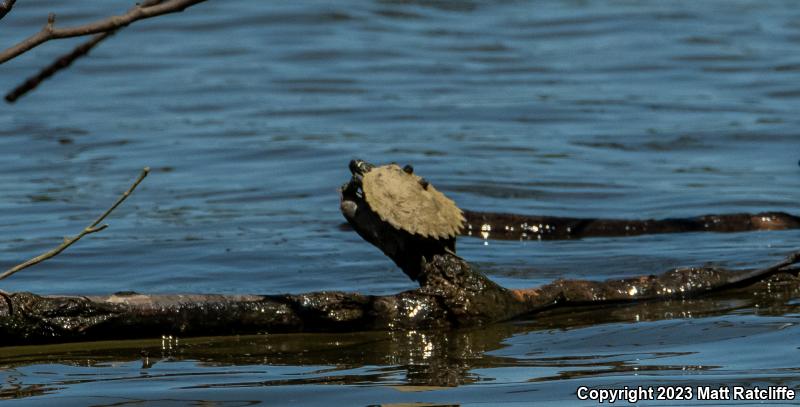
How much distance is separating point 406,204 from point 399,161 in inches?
170

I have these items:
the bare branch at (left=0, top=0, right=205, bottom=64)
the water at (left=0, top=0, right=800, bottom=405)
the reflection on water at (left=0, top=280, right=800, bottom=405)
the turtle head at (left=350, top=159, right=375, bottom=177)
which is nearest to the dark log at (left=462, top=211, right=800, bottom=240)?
the water at (left=0, top=0, right=800, bottom=405)

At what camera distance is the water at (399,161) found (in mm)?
4082

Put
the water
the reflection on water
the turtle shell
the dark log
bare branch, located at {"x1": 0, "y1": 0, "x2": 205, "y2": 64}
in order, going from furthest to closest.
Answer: the dark log
the turtle shell
the water
the reflection on water
bare branch, located at {"x1": 0, "y1": 0, "x2": 205, "y2": 64}

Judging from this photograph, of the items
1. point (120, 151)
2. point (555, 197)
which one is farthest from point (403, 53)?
point (555, 197)

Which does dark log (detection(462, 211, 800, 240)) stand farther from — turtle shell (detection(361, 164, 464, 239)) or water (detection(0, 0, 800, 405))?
turtle shell (detection(361, 164, 464, 239))

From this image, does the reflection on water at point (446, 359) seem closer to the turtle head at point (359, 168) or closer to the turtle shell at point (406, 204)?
the turtle shell at point (406, 204)

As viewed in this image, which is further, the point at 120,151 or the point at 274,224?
the point at 120,151

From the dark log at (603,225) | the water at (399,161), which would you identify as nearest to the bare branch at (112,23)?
the water at (399,161)

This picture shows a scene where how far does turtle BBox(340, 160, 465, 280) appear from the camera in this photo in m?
4.48

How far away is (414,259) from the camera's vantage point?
15.3ft

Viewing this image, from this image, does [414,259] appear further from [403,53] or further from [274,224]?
[403,53]

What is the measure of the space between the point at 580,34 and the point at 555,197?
714 cm

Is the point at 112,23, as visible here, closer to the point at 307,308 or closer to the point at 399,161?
the point at 307,308

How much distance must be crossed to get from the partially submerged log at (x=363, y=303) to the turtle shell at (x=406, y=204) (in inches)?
2.0
